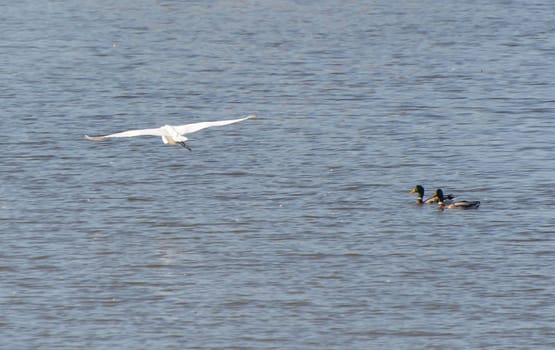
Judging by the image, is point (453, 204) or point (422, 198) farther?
point (422, 198)

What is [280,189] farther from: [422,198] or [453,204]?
[453,204]

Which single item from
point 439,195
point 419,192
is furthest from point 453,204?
point 419,192

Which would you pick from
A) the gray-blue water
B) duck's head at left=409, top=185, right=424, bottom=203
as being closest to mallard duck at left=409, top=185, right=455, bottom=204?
duck's head at left=409, top=185, right=424, bottom=203

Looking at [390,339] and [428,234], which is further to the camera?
[428,234]

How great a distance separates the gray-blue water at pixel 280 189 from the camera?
13.9 metres

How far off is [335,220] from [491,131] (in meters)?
5.94

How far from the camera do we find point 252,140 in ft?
73.2

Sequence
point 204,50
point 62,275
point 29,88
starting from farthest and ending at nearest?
1. point 204,50
2. point 29,88
3. point 62,275

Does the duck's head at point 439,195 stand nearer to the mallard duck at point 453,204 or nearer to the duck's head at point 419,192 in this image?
the mallard duck at point 453,204

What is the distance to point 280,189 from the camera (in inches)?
752

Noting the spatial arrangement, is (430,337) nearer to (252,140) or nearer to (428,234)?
(428,234)

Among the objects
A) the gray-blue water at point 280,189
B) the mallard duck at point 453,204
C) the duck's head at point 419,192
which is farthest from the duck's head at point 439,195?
the gray-blue water at point 280,189

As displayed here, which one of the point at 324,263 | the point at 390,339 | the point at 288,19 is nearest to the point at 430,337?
the point at 390,339

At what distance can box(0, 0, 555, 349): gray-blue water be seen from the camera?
13852 mm
